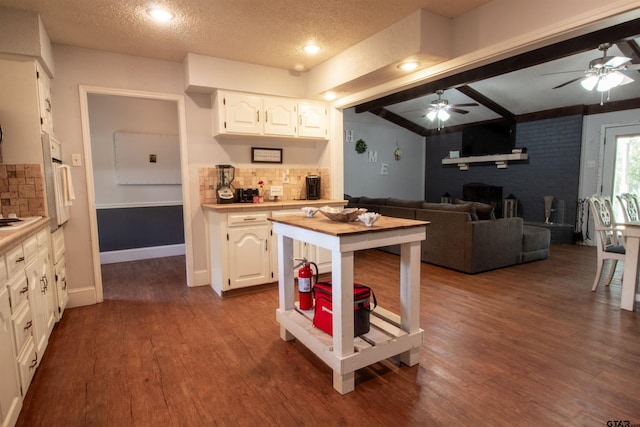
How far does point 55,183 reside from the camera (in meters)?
2.69

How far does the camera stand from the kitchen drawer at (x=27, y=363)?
1.74 meters

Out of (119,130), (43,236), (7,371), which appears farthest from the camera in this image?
(119,130)

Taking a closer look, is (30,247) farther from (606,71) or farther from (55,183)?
(606,71)

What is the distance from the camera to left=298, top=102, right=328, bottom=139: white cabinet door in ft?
13.3

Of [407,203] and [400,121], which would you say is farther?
[400,121]

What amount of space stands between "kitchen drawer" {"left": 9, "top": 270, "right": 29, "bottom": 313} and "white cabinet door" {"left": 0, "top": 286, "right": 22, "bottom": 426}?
0.07 meters

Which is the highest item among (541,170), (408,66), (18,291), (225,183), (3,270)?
(408,66)

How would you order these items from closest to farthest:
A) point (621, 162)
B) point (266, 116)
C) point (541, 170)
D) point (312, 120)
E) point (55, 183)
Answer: point (55, 183) < point (266, 116) < point (312, 120) < point (621, 162) < point (541, 170)

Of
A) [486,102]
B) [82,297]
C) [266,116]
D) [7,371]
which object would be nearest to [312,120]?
[266,116]

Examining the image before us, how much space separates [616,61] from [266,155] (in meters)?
3.92

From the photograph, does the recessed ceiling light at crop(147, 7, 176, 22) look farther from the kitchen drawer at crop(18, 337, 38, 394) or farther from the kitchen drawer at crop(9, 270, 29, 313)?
the kitchen drawer at crop(18, 337, 38, 394)

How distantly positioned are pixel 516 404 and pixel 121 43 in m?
4.09

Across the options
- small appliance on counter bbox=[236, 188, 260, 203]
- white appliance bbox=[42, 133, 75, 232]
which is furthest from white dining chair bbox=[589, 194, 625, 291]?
white appliance bbox=[42, 133, 75, 232]

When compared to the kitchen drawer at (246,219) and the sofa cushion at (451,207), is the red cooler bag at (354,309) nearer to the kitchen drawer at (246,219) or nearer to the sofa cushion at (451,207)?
the kitchen drawer at (246,219)
